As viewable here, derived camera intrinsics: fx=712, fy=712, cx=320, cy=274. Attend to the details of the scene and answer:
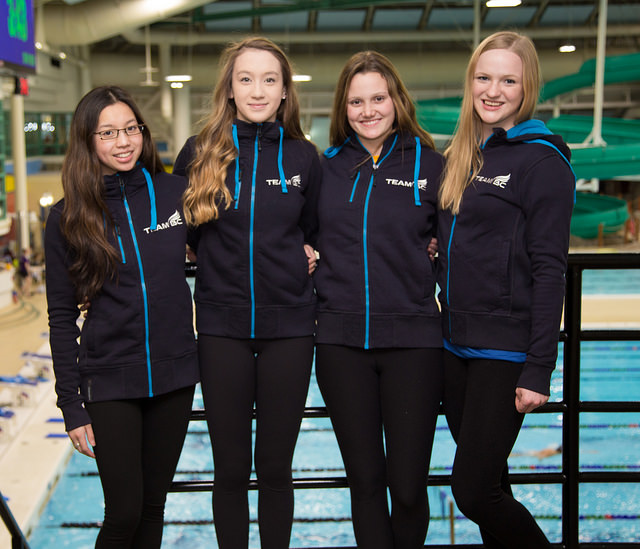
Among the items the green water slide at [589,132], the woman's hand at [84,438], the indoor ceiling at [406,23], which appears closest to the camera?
the woman's hand at [84,438]

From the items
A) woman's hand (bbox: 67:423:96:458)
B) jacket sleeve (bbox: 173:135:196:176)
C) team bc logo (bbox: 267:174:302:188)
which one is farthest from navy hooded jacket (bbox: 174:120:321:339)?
woman's hand (bbox: 67:423:96:458)

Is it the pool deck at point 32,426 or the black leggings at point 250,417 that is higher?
the black leggings at point 250,417

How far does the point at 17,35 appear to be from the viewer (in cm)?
618

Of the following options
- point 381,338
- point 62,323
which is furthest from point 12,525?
point 381,338

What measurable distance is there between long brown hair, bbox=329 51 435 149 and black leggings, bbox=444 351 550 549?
621 mm

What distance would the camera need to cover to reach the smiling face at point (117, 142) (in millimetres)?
1770

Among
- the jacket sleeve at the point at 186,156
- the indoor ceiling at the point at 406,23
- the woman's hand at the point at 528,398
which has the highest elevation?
the indoor ceiling at the point at 406,23

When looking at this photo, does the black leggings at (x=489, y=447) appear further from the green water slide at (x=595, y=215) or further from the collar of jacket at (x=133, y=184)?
the green water slide at (x=595, y=215)

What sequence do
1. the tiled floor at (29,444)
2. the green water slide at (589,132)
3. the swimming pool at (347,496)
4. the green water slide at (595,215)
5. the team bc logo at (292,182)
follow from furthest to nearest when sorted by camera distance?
the green water slide at (595,215)
the green water slide at (589,132)
the swimming pool at (347,496)
the tiled floor at (29,444)
the team bc logo at (292,182)

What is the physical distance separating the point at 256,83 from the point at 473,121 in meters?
0.57

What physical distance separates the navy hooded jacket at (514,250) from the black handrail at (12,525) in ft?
3.66

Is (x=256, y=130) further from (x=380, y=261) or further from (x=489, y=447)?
(x=489, y=447)

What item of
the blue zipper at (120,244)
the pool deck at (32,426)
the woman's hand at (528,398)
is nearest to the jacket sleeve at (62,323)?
the blue zipper at (120,244)

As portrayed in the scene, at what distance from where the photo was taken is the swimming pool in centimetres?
547
